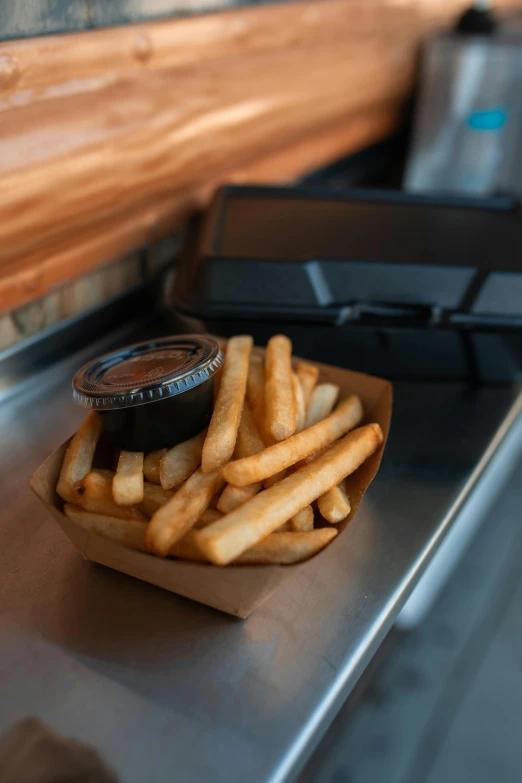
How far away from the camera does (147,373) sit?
88cm

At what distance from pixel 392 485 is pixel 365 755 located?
0.90m

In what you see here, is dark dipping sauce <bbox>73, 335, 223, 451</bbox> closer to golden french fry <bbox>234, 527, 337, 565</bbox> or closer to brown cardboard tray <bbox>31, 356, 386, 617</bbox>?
brown cardboard tray <bbox>31, 356, 386, 617</bbox>

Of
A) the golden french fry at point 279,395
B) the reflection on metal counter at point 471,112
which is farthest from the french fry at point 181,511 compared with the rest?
the reflection on metal counter at point 471,112

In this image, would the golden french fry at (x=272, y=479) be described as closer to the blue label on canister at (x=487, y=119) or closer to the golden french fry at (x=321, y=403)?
the golden french fry at (x=321, y=403)

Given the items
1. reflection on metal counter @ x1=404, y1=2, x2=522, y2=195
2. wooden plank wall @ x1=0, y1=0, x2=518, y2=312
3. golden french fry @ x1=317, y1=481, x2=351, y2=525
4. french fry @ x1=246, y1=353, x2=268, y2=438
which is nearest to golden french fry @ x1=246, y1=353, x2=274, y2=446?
french fry @ x1=246, y1=353, x2=268, y2=438

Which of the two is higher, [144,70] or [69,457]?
[144,70]

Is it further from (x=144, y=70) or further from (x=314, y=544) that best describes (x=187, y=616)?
A: (x=144, y=70)

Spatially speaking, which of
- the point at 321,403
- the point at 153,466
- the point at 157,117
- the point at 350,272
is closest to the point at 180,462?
the point at 153,466

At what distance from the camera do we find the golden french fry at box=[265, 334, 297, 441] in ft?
2.74

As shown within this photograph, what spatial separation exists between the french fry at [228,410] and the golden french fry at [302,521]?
11 centimetres

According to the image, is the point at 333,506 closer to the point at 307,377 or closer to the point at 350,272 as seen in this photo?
the point at 307,377

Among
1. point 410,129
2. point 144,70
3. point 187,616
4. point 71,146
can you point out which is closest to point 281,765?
point 187,616

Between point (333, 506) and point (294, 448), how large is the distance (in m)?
0.09

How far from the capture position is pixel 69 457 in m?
0.82
